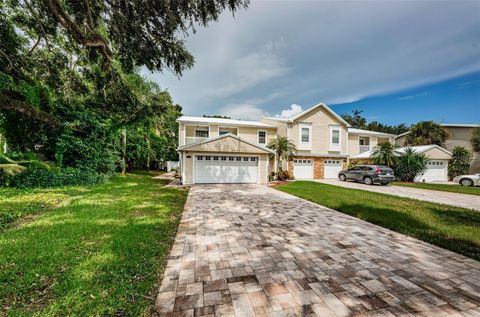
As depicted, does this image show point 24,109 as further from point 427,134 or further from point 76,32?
point 427,134

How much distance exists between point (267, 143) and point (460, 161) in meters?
17.9

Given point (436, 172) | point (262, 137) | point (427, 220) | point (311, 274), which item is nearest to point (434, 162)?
point (436, 172)

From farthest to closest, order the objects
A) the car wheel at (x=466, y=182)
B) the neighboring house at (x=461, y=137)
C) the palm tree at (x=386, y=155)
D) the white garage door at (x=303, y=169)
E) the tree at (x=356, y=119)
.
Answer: the tree at (x=356, y=119) < the neighboring house at (x=461, y=137) < the white garage door at (x=303, y=169) < the palm tree at (x=386, y=155) < the car wheel at (x=466, y=182)

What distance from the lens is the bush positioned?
9523 mm

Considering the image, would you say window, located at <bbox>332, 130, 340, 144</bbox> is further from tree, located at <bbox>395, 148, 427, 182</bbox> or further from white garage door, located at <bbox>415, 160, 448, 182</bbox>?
white garage door, located at <bbox>415, 160, 448, 182</bbox>

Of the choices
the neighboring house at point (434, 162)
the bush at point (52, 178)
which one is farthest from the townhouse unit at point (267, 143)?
the bush at point (52, 178)

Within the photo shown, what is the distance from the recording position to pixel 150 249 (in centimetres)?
375

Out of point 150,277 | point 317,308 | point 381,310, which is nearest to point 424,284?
point 381,310

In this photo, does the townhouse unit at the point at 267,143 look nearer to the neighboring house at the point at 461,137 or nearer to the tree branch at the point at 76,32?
the neighboring house at the point at 461,137

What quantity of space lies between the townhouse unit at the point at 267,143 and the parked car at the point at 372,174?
11.3ft

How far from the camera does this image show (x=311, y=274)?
9.82 ft

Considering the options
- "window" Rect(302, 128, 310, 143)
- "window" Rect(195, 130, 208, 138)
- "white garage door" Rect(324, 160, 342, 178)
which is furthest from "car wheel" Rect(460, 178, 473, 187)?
"window" Rect(195, 130, 208, 138)

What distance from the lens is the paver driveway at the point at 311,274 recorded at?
2.33 meters

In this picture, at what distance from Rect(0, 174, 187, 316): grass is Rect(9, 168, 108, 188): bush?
4.13m
